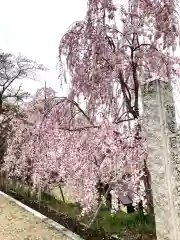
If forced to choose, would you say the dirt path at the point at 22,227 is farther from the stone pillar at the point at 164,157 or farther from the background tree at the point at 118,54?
the stone pillar at the point at 164,157

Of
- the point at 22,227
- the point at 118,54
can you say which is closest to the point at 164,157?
the point at 118,54

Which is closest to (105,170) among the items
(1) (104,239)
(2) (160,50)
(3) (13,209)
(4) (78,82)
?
(1) (104,239)

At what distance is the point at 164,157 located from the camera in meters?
3.35

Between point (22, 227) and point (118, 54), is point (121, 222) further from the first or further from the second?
point (118, 54)

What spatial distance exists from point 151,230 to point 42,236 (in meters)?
1.98

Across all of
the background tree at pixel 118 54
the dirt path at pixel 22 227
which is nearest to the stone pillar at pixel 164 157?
the background tree at pixel 118 54

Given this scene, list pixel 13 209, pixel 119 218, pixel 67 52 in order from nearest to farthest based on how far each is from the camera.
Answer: pixel 67 52 < pixel 119 218 < pixel 13 209

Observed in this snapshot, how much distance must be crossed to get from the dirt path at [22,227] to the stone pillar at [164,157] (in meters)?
3.20

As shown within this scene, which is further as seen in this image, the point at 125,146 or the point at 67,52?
the point at 67,52

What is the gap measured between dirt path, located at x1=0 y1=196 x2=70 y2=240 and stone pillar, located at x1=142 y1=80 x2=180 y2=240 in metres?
3.20

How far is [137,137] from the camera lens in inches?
209

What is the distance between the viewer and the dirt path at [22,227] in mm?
6412

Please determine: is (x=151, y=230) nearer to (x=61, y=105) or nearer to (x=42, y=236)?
(x=42, y=236)

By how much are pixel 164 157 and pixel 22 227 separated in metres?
4.82
